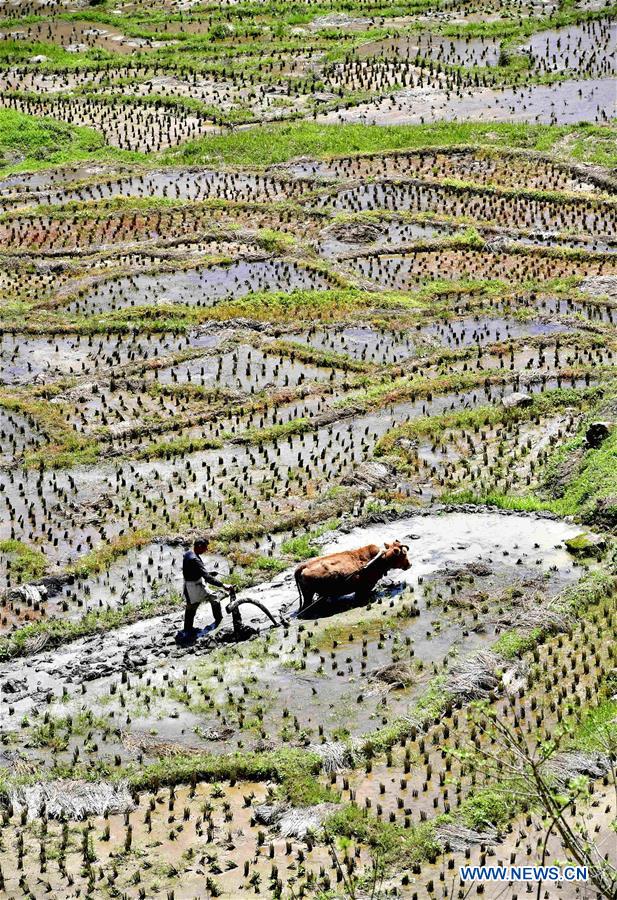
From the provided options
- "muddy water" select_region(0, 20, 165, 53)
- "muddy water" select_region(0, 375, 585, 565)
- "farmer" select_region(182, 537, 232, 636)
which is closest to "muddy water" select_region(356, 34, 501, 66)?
"muddy water" select_region(0, 20, 165, 53)

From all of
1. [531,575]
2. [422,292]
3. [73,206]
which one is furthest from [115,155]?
[531,575]

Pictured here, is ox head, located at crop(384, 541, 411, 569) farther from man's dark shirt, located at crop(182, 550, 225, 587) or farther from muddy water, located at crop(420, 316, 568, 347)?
muddy water, located at crop(420, 316, 568, 347)

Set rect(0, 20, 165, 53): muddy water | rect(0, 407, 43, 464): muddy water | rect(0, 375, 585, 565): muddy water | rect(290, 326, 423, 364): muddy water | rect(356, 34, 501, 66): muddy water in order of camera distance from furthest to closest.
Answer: rect(0, 20, 165, 53): muddy water → rect(356, 34, 501, 66): muddy water → rect(290, 326, 423, 364): muddy water → rect(0, 407, 43, 464): muddy water → rect(0, 375, 585, 565): muddy water

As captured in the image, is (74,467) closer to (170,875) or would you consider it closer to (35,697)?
(35,697)

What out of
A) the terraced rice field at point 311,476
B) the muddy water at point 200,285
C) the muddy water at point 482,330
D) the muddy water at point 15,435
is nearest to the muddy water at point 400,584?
the terraced rice field at point 311,476

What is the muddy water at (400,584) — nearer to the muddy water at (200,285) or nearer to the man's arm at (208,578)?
the man's arm at (208,578)

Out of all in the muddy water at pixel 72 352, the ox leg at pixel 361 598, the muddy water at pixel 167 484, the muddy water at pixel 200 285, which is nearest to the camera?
the ox leg at pixel 361 598
